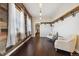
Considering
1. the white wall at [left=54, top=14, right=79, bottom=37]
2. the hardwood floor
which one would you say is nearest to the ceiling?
the white wall at [left=54, top=14, right=79, bottom=37]

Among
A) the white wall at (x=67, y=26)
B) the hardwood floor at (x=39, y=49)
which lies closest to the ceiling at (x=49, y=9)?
the white wall at (x=67, y=26)

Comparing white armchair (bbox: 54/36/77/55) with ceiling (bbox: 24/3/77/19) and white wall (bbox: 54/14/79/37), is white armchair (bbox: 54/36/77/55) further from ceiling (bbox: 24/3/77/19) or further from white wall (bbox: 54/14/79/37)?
ceiling (bbox: 24/3/77/19)

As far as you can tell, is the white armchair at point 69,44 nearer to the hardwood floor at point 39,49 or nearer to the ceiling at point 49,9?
the hardwood floor at point 39,49

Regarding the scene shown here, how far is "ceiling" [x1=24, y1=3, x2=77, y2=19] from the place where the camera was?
8.36 feet

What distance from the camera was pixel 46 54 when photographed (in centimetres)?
253

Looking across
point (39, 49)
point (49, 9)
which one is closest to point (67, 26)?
point (49, 9)

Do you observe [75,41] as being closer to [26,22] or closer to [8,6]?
[26,22]

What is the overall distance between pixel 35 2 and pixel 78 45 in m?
1.54

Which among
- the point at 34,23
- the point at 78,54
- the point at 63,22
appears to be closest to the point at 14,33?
the point at 34,23

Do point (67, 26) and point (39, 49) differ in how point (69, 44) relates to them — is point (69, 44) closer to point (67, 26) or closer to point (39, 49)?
point (67, 26)

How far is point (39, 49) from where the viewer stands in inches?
103

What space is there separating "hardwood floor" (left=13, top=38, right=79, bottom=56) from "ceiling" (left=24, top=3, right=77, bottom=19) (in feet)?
2.01

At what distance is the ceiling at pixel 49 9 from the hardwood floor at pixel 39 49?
614 millimetres

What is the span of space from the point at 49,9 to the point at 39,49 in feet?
3.21
